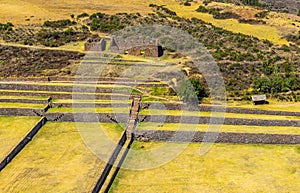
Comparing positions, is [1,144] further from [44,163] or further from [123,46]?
[123,46]

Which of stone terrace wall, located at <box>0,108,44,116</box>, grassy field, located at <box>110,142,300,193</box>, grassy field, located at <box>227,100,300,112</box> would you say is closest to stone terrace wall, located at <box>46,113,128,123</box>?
stone terrace wall, located at <box>0,108,44,116</box>

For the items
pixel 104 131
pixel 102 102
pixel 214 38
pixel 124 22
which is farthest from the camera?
pixel 124 22

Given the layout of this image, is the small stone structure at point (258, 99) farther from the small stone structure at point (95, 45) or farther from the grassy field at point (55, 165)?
the small stone structure at point (95, 45)

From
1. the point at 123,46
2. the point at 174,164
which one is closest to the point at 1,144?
the point at 174,164

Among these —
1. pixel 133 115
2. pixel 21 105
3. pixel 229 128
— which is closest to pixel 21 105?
pixel 21 105

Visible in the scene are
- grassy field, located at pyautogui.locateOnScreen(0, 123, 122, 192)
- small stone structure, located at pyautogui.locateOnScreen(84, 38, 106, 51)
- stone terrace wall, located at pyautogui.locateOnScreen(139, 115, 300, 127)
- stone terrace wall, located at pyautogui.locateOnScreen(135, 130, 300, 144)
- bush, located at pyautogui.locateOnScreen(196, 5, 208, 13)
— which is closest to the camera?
grassy field, located at pyautogui.locateOnScreen(0, 123, 122, 192)

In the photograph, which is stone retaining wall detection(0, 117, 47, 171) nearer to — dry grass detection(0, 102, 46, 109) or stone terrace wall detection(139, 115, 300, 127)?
dry grass detection(0, 102, 46, 109)
